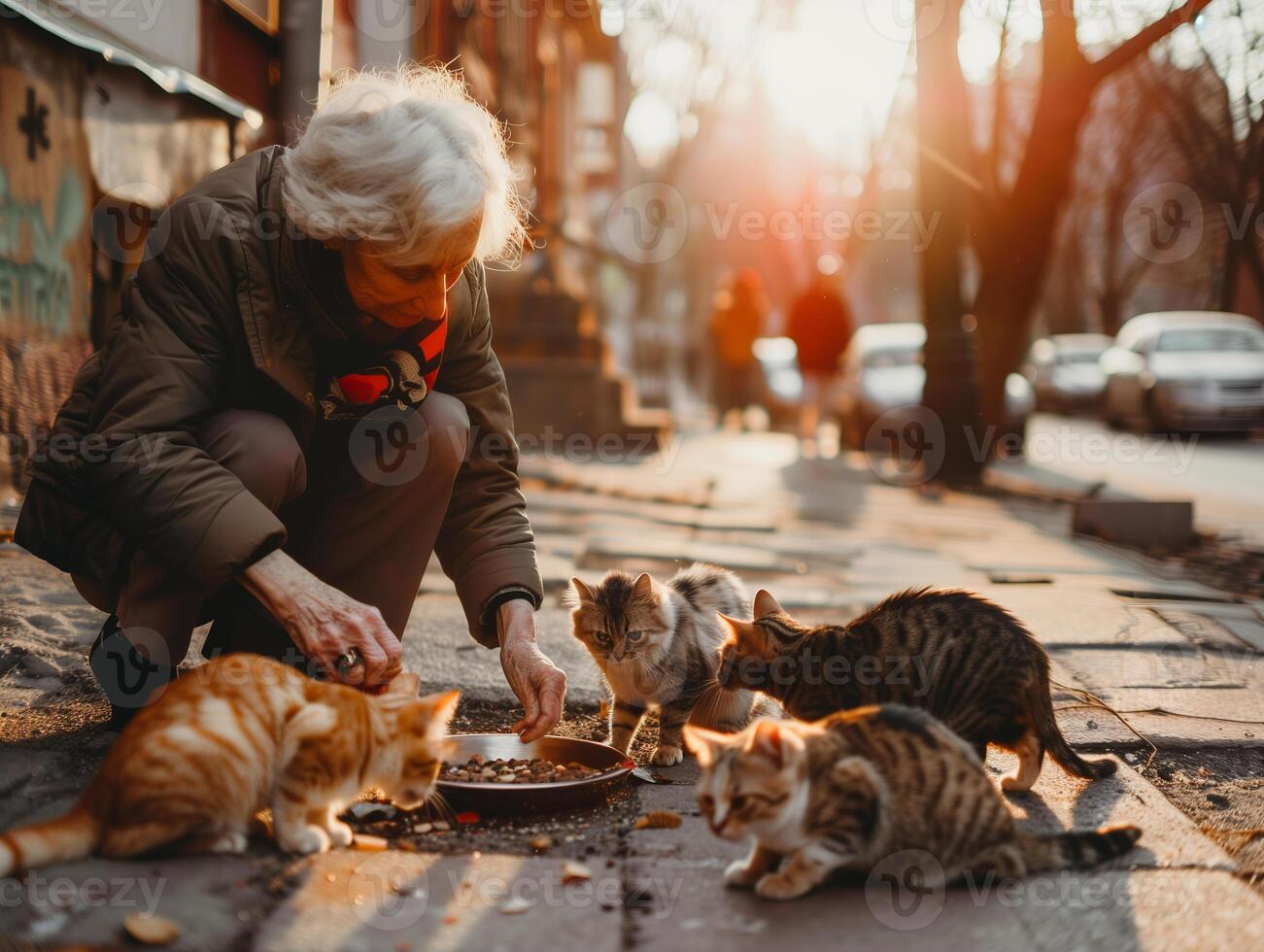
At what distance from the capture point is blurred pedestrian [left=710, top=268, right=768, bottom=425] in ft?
57.8

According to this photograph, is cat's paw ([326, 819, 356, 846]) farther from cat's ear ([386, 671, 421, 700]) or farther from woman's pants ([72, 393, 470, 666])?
woman's pants ([72, 393, 470, 666])

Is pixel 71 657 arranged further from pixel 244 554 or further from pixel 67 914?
pixel 67 914

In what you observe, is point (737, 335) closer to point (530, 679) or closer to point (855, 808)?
point (530, 679)

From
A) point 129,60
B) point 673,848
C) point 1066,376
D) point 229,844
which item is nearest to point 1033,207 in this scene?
point 129,60

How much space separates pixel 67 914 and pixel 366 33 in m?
8.69

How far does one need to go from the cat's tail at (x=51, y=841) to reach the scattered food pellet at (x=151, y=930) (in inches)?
9.4

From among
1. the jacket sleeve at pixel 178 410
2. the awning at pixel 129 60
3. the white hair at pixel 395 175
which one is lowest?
the jacket sleeve at pixel 178 410

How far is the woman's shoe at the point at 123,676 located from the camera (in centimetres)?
296

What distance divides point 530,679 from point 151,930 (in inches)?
46.0

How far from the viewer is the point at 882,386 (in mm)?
15195

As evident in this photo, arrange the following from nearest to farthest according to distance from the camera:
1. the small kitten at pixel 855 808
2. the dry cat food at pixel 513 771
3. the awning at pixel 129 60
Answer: the small kitten at pixel 855 808 → the dry cat food at pixel 513 771 → the awning at pixel 129 60

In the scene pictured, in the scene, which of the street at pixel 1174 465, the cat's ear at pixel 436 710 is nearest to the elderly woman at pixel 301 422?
the cat's ear at pixel 436 710

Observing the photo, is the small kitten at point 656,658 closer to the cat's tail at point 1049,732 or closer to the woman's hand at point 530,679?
the woman's hand at point 530,679

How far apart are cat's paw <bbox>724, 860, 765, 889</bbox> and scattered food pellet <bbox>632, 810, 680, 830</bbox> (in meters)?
0.39
